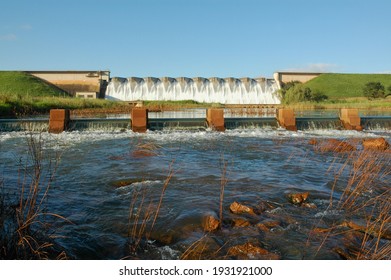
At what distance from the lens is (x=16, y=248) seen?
8.44ft

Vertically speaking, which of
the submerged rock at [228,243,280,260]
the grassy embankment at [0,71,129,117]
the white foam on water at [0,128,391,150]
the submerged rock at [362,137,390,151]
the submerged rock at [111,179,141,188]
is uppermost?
the grassy embankment at [0,71,129,117]

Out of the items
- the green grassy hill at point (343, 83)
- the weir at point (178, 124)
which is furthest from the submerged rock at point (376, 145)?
the green grassy hill at point (343, 83)

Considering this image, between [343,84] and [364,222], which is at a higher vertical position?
[343,84]

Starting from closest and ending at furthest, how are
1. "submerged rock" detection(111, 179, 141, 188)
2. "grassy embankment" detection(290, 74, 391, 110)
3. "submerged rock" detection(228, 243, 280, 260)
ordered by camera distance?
"submerged rock" detection(228, 243, 280, 260) < "submerged rock" detection(111, 179, 141, 188) < "grassy embankment" detection(290, 74, 391, 110)

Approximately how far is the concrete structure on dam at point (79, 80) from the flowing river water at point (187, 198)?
184ft

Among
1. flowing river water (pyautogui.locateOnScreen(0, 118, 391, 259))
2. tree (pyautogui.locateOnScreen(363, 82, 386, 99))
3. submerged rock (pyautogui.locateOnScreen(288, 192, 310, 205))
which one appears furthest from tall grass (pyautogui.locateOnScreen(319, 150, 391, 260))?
tree (pyautogui.locateOnScreen(363, 82, 386, 99))

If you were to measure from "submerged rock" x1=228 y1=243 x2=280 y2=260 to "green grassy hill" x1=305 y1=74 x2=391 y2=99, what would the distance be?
69.9 m

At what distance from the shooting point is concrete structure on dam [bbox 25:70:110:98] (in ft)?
208

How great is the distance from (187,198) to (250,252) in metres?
1.86

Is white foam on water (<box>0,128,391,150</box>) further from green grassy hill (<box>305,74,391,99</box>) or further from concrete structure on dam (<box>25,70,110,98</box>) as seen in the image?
green grassy hill (<box>305,74,391,99</box>)

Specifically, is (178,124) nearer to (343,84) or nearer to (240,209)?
(240,209)

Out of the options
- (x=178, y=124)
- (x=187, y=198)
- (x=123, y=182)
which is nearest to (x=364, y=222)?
(x=187, y=198)

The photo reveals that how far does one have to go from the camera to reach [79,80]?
225ft
